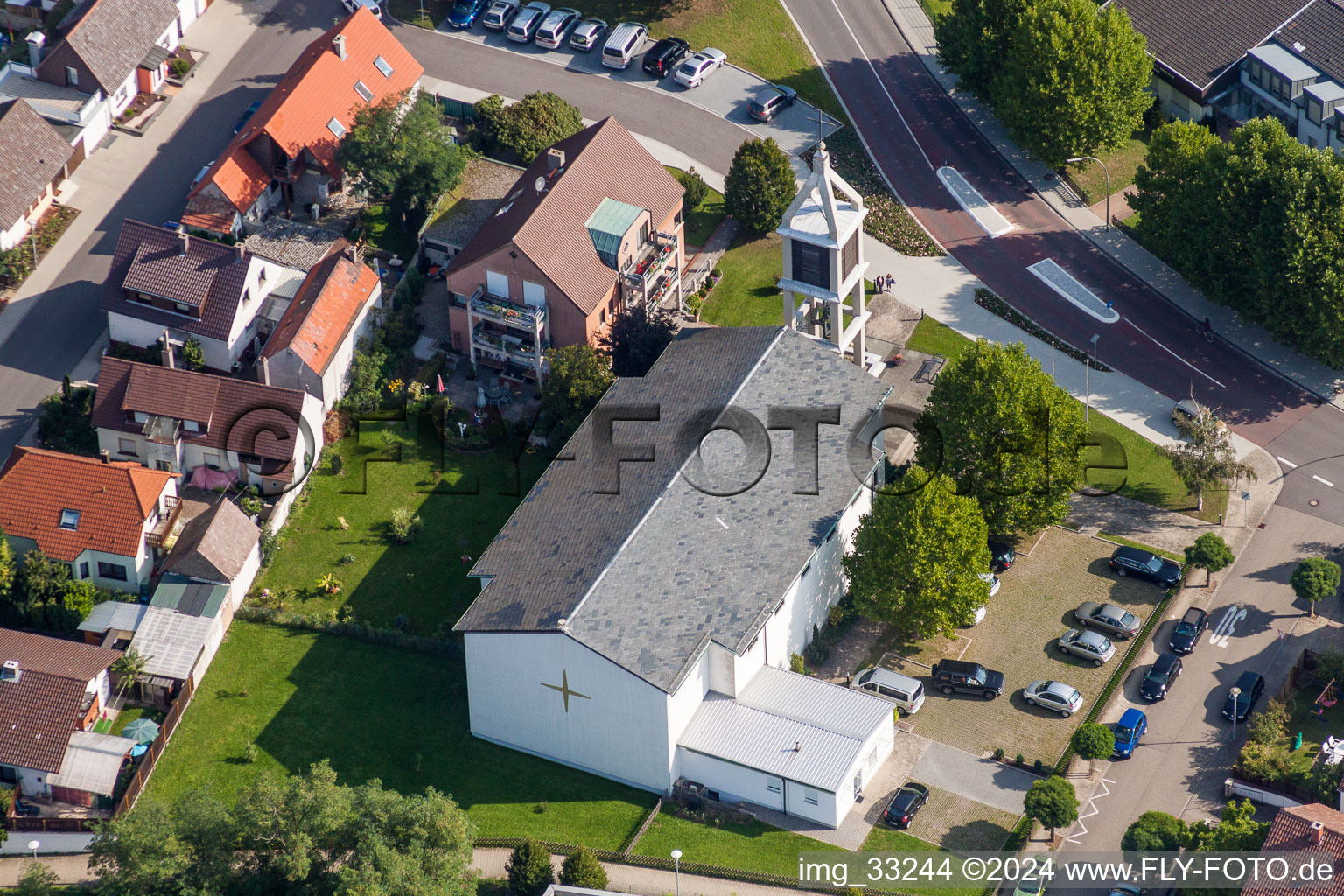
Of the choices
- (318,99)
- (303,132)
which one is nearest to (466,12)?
(318,99)

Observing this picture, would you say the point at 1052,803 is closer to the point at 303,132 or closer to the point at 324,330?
the point at 324,330

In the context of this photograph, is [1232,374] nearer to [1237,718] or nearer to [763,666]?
[1237,718]

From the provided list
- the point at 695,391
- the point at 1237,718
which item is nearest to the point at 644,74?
the point at 695,391

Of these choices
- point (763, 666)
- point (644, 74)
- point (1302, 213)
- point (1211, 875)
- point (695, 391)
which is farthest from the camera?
point (644, 74)

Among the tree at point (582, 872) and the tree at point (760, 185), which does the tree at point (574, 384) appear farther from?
the tree at point (582, 872)

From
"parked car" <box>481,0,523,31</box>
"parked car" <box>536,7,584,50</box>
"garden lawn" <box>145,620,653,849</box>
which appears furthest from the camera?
"parked car" <box>481,0,523,31</box>

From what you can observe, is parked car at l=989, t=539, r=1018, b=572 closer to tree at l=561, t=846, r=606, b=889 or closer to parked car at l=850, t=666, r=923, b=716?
parked car at l=850, t=666, r=923, b=716

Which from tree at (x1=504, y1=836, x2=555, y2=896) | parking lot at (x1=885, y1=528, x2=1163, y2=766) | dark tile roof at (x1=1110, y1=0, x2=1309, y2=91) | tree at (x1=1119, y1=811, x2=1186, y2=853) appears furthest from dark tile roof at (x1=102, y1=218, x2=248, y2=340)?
dark tile roof at (x1=1110, y1=0, x2=1309, y2=91)
